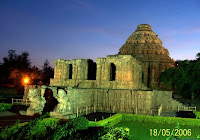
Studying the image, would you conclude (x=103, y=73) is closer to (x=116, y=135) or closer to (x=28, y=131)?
(x=28, y=131)

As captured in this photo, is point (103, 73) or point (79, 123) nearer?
point (79, 123)

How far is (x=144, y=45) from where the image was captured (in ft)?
123

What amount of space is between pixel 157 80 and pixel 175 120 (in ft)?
70.4

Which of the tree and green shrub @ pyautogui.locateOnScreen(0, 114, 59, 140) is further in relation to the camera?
the tree

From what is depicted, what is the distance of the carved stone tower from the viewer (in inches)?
1447

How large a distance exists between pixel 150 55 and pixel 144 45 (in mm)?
2053

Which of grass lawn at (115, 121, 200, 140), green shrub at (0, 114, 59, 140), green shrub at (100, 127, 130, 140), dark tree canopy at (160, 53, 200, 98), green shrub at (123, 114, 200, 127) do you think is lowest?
grass lawn at (115, 121, 200, 140)

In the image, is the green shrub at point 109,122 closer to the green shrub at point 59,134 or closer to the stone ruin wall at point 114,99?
the stone ruin wall at point 114,99

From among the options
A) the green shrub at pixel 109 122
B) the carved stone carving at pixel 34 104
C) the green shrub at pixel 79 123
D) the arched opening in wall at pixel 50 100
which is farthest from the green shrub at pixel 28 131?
the arched opening in wall at pixel 50 100

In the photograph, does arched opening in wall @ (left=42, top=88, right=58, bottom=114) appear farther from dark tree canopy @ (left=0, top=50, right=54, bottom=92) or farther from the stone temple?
dark tree canopy @ (left=0, top=50, right=54, bottom=92)

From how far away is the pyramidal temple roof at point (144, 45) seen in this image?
37.0m

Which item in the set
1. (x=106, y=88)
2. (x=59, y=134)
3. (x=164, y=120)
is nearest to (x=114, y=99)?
(x=106, y=88)

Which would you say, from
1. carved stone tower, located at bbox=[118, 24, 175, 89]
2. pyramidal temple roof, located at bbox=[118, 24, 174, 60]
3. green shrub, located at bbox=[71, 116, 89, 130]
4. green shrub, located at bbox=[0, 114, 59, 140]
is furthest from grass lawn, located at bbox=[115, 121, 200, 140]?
pyramidal temple roof, located at bbox=[118, 24, 174, 60]

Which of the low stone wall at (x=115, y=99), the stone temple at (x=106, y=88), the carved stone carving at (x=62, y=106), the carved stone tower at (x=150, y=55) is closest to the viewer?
the carved stone carving at (x=62, y=106)
